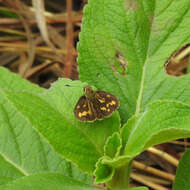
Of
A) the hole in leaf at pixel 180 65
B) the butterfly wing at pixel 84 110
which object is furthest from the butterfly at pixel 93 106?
the hole in leaf at pixel 180 65

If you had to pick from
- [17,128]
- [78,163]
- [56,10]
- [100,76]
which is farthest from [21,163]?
[56,10]

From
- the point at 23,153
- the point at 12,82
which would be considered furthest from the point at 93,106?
the point at 12,82

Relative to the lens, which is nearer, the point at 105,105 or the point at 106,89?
the point at 105,105

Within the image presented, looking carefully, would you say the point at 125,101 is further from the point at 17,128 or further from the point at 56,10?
the point at 56,10

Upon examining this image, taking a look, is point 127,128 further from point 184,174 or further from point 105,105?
point 184,174

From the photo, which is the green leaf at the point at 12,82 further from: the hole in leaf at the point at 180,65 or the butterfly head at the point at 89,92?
the hole in leaf at the point at 180,65
